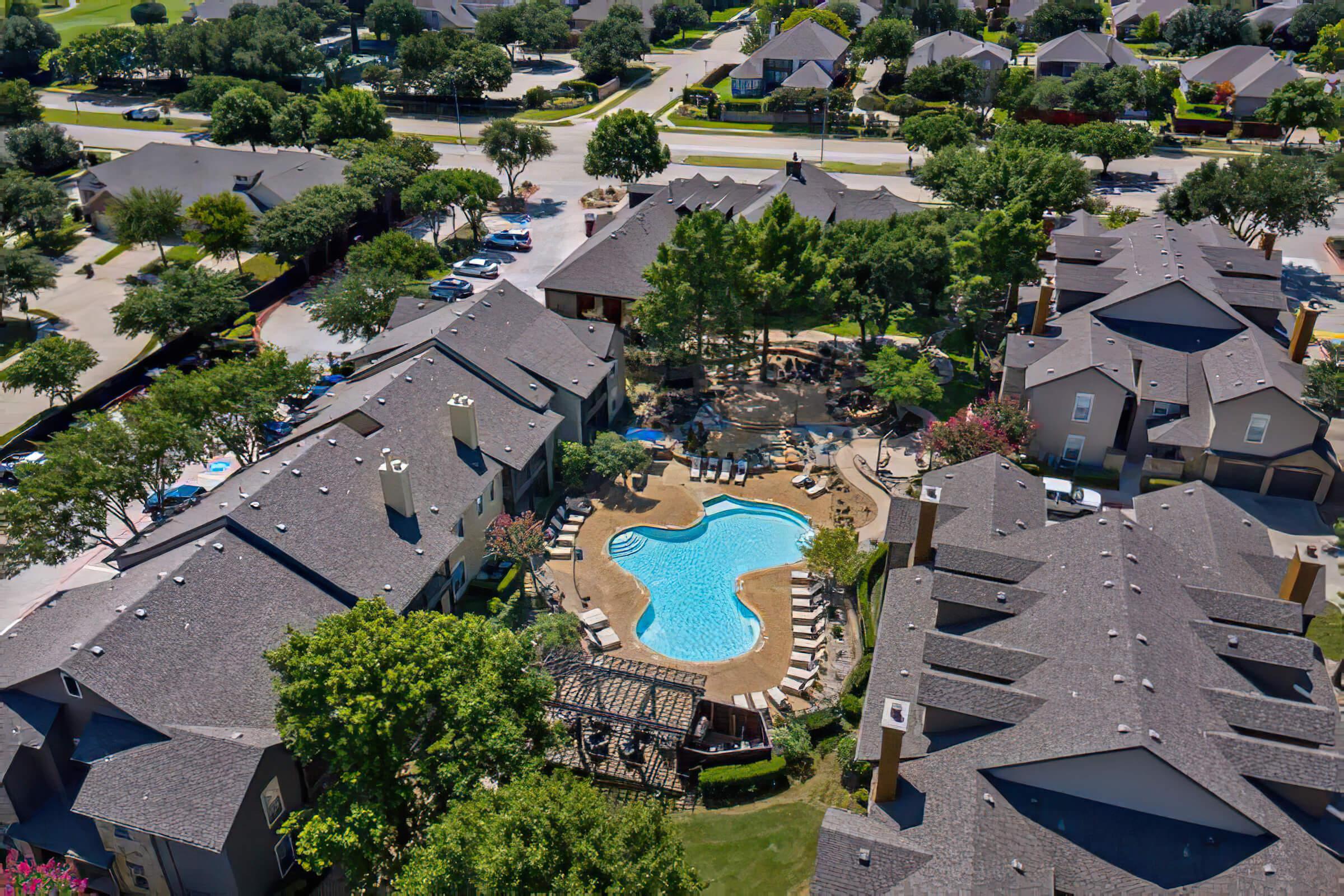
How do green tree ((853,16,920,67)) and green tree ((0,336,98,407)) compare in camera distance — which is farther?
green tree ((853,16,920,67))

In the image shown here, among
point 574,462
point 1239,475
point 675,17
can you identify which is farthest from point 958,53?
point 574,462

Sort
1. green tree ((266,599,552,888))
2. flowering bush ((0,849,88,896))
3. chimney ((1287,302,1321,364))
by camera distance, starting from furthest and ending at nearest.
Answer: chimney ((1287,302,1321,364)) → green tree ((266,599,552,888)) → flowering bush ((0,849,88,896))

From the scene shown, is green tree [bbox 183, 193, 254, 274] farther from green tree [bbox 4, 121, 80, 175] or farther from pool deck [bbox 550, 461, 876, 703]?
pool deck [bbox 550, 461, 876, 703]

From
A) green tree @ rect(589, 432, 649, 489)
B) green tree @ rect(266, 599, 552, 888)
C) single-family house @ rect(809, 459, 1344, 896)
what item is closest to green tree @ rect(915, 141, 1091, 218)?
green tree @ rect(589, 432, 649, 489)

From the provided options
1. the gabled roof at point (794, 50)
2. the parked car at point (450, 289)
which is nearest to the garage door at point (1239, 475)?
the parked car at point (450, 289)

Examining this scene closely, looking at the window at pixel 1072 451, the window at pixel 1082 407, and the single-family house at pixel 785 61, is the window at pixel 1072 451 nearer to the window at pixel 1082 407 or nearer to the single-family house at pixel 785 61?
the window at pixel 1082 407

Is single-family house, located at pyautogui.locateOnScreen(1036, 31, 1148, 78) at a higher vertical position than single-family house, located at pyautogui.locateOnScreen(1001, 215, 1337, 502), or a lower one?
higher

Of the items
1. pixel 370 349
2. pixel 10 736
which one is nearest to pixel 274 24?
pixel 370 349
